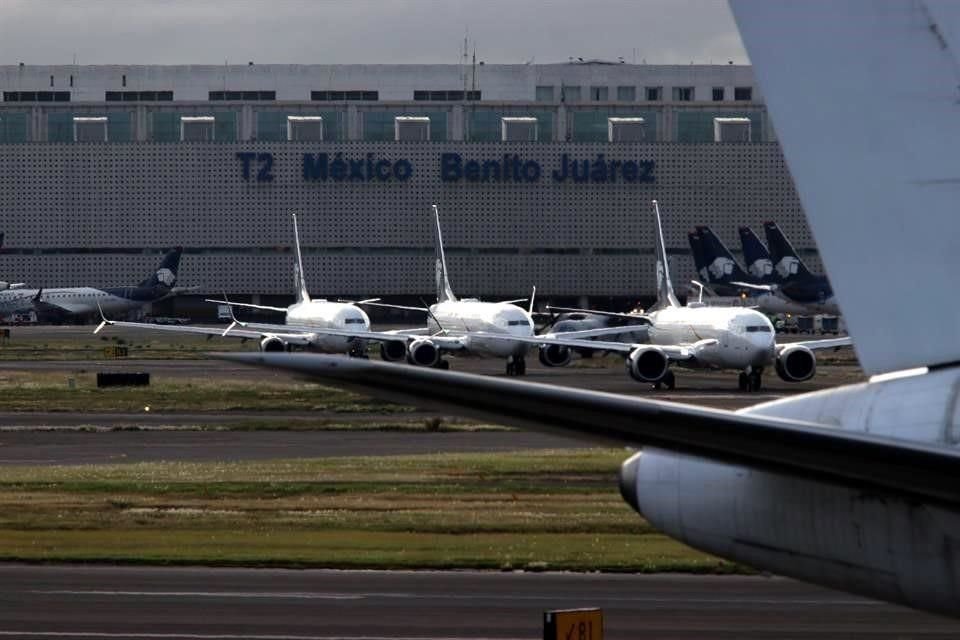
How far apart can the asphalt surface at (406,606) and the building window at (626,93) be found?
141632 millimetres

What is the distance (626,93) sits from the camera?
525ft

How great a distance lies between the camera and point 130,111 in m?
155

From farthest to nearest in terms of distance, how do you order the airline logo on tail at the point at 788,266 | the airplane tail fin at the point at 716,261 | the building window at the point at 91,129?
the building window at the point at 91,129 < the airplane tail fin at the point at 716,261 < the airline logo on tail at the point at 788,266

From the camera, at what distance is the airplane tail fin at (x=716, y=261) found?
11912 centimetres

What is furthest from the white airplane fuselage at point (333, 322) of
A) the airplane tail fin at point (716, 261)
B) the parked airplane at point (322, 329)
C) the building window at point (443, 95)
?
the building window at point (443, 95)

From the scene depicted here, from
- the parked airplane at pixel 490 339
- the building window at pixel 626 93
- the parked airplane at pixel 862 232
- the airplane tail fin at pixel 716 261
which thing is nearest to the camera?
the parked airplane at pixel 862 232

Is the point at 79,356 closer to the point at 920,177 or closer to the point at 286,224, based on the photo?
the point at 286,224

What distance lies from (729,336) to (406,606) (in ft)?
152

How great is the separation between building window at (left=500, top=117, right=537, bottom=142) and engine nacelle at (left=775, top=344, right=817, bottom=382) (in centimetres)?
9086

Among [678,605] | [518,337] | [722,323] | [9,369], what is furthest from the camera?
[9,369]

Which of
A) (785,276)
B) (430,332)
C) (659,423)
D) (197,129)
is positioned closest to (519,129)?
(197,129)

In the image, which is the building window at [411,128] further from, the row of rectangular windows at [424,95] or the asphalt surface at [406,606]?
the asphalt surface at [406,606]

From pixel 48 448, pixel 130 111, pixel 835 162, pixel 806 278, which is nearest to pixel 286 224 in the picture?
pixel 130 111

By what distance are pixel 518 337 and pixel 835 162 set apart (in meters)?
61.4
